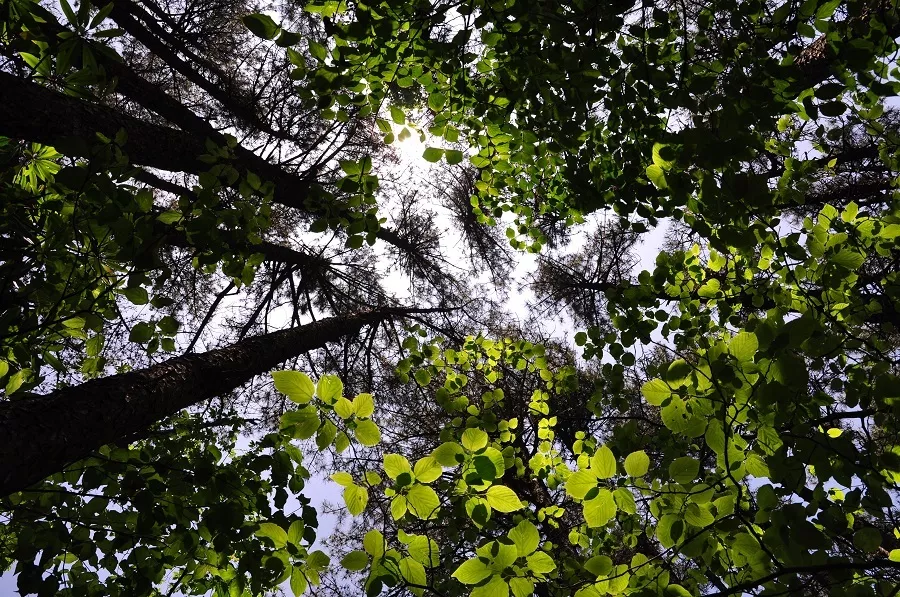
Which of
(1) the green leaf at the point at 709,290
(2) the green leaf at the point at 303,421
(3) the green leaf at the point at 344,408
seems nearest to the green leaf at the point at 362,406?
(3) the green leaf at the point at 344,408

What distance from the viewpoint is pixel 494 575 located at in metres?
1.05

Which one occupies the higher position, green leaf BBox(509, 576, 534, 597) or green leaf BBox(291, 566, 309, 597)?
green leaf BBox(291, 566, 309, 597)

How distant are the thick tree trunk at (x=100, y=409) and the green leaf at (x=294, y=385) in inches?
54.7

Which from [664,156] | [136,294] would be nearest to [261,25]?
[136,294]

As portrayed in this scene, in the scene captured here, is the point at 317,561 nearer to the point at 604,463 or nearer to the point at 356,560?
the point at 356,560

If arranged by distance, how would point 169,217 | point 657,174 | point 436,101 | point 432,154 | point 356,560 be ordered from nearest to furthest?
point 356,560, point 657,174, point 169,217, point 432,154, point 436,101

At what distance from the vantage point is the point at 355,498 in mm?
1181

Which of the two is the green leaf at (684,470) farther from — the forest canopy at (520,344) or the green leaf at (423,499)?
the green leaf at (423,499)

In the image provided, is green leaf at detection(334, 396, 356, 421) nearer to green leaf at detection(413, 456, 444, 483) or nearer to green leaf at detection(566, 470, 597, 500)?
green leaf at detection(413, 456, 444, 483)

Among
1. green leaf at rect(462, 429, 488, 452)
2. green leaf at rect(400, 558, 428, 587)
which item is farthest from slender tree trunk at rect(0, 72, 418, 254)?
green leaf at rect(400, 558, 428, 587)

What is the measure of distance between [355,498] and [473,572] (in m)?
0.35

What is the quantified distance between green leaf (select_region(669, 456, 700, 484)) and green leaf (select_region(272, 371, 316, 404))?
935 millimetres

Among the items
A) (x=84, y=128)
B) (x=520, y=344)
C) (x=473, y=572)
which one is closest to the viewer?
(x=473, y=572)

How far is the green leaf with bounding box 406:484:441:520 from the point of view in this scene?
1093mm
